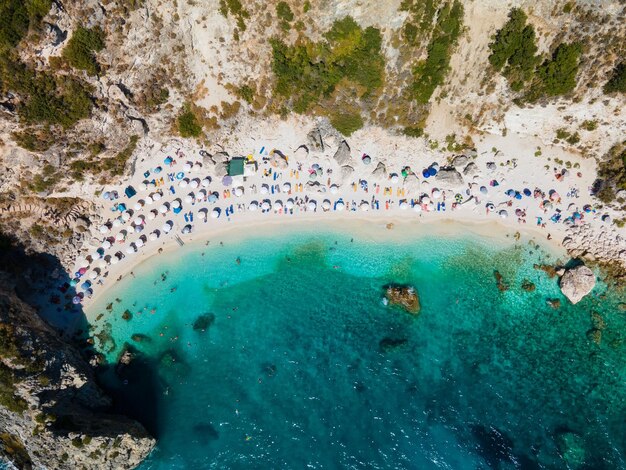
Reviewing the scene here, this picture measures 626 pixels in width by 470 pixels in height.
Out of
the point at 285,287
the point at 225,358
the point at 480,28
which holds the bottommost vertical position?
the point at 225,358

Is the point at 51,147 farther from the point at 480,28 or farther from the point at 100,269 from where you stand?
the point at 480,28

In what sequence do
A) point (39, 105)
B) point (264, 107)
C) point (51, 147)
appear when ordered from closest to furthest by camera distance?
1. point (39, 105)
2. point (51, 147)
3. point (264, 107)

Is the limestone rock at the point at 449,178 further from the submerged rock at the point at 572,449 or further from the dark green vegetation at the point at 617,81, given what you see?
the submerged rock at the point at 572,449

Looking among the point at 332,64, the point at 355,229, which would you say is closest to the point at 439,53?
the point at 332,64

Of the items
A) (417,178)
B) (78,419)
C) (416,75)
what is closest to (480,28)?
(416,75)

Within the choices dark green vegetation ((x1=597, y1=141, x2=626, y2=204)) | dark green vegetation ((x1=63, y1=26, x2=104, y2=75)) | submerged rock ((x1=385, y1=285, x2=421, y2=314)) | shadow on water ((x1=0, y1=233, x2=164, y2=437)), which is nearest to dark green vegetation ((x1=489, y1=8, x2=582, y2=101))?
dark green vegetation ((x1=597, y1=141, x2=626, y2=204))

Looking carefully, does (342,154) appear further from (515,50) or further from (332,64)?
(515,50)
